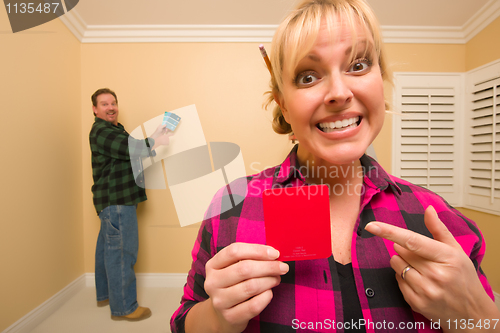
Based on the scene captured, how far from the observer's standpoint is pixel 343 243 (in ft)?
2.10

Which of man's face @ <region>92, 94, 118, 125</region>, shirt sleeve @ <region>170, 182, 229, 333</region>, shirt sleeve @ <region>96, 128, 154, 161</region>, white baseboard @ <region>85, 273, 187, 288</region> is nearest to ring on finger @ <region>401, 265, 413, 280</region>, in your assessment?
shirt sleeve @ <region>170, 182, 229, 333</region>

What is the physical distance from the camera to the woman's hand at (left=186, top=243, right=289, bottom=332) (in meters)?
0.48

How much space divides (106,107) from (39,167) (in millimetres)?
654

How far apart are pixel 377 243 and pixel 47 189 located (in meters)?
2.33

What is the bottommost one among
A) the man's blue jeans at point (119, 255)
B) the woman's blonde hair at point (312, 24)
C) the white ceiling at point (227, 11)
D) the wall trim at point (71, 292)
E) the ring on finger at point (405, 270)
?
the wall trim at point (71, 292)

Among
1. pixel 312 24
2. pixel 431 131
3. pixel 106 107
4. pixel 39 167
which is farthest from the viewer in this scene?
pixel 431 131

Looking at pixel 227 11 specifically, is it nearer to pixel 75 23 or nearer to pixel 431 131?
pixel 75 23

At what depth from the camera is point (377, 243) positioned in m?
0.60

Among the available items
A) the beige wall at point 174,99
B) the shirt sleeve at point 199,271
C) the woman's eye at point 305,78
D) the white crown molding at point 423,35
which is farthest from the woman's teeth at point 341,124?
the white crown molding at point 423,35

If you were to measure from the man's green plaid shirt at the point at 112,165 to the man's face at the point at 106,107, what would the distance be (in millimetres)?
74

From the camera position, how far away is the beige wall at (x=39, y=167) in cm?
163

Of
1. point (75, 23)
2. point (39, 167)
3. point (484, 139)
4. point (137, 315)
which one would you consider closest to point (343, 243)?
point (137, 315)

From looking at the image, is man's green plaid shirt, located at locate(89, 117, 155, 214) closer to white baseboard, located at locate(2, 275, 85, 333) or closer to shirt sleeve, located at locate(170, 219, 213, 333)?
white baseboard, located at locate(2, 275, 85, 333)

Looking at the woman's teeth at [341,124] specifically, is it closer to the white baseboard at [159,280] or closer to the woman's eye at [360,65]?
the woman's eye at [360,65]
